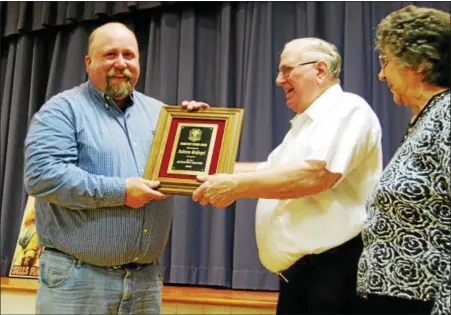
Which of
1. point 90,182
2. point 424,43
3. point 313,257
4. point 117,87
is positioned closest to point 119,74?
point 117,87

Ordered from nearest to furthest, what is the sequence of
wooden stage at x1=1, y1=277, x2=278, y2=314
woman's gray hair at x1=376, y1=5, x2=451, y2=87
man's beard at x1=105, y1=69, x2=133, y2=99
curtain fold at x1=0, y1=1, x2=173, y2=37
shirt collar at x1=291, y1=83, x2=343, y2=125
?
1. woman's gray hair at x1=376, y1=5, x2=451, y2=87
2. shirt collar at x1=291, y1=83, x2=343, y2=125
3. man's beard at x1=105, y1=69, x2=133, y2=99
4. wooden stage at x1=1, y1=277, x2=278, y2=314
5. curtain fold at x1=0, y1=1, x2=173, y2=37

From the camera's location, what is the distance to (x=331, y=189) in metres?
1.89

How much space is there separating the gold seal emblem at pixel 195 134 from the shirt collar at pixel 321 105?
14.7 inches

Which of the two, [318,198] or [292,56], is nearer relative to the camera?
[318,198]

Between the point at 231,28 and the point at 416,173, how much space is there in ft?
7.53

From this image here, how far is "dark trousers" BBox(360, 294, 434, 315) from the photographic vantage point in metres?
1.29

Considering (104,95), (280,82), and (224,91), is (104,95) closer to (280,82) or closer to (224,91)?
(280,82)

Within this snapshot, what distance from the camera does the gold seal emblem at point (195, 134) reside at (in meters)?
1.96

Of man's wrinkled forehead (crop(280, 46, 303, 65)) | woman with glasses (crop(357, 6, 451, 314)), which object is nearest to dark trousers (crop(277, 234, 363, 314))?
woman with glasses (crop(357, 6, 451, 314))

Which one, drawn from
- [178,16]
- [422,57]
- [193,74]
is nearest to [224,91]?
[193,74]

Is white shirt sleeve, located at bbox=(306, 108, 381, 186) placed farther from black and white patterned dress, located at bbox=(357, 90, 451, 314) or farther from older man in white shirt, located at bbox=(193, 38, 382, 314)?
black and white patterned dress, located at bbox=(357, 90, 451, 314)

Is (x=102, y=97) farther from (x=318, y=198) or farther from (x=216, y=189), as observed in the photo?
(x=318, y=198)

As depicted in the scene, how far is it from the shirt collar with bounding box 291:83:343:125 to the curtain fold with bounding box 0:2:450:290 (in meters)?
1.07

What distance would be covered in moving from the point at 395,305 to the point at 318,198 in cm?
62
